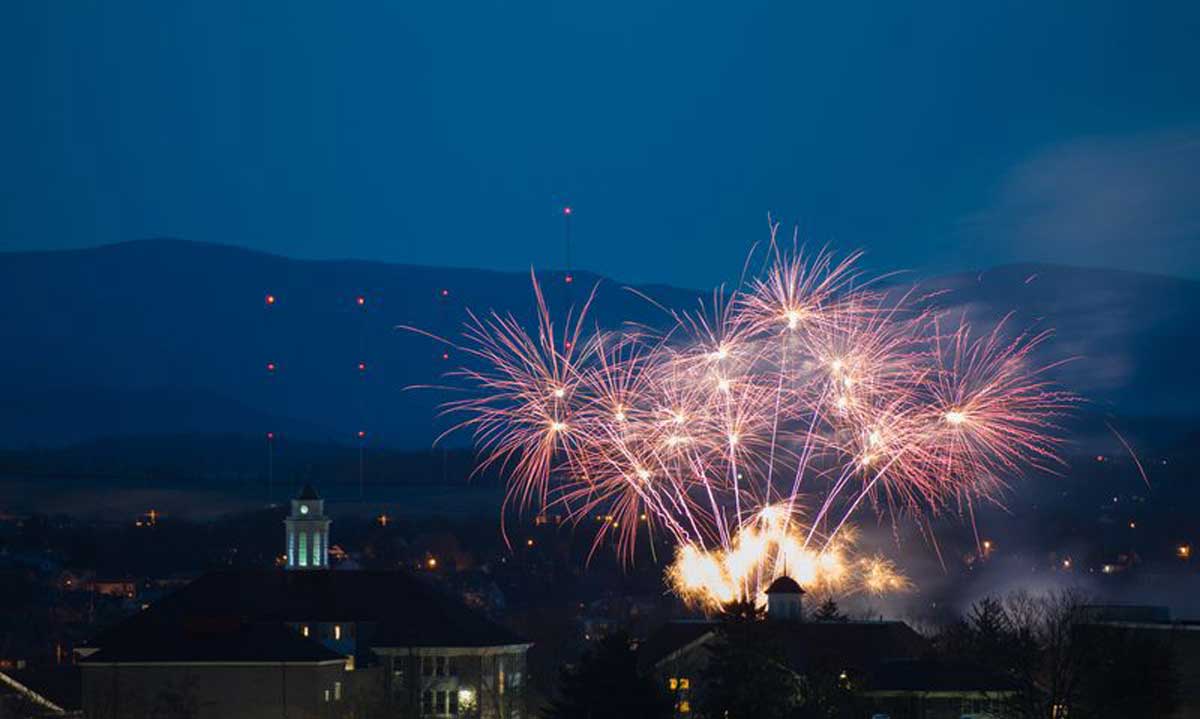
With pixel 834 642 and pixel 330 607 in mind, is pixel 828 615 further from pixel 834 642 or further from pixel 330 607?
pixel 330 607

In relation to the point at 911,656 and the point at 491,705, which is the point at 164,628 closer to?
the point at 491,705

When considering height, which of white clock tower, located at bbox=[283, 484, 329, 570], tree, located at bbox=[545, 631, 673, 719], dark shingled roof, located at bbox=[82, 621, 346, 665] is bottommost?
tree, located at bbox=[545, 631, 673, 719]

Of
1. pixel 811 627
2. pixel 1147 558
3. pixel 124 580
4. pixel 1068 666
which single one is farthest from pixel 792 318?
pixel 124 580

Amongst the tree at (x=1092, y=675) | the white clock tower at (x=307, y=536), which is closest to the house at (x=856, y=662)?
the tree at (x=1092, y=675)

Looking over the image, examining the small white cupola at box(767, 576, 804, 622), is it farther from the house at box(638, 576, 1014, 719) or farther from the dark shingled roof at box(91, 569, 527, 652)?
the dark shingled roof at box(91, 569, 527, 652)

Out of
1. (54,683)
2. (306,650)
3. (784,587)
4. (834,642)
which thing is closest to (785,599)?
(784,587)

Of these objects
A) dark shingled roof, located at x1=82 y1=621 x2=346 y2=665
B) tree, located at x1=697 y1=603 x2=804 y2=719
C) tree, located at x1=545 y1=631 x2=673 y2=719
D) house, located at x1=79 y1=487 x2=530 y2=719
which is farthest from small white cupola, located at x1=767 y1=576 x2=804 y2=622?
tree, located at x1=545 y1=631 x2=673 y2=719

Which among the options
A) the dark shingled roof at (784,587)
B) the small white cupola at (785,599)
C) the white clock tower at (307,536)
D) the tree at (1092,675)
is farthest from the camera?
the white clock tower at (307,536)

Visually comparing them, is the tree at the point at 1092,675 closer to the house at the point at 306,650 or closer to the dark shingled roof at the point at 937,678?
the dark shingled roof at the point at 937,678
